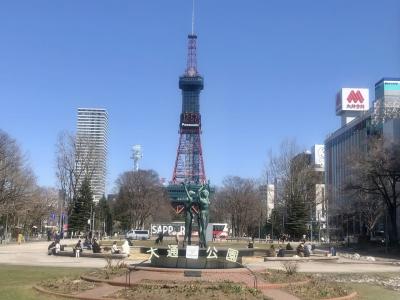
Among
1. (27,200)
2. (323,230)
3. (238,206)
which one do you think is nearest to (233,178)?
(238,206)

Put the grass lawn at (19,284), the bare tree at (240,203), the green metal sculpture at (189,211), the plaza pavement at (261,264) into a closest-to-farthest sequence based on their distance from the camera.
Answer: the grass lawn at (19,284) → the green metal sculpture at (189,211) → the plaza pavement at (261,264) → the bare tree at (240,203)

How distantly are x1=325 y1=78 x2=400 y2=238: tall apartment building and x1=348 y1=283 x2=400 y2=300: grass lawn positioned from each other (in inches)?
2409

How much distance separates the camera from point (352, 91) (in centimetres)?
14038

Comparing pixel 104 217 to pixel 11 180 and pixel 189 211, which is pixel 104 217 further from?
pixel 189 211

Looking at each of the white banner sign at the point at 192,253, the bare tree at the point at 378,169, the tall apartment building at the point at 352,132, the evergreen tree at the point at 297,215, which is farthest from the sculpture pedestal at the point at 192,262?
the evergreen tree at the point at 297,215

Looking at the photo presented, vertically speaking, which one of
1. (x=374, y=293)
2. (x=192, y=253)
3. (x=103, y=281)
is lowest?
(x=374, y=293)

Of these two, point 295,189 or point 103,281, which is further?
point 295,189

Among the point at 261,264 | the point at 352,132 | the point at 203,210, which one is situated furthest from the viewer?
the point at 352,132

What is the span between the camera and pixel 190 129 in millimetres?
187375

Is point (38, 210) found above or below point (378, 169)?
below

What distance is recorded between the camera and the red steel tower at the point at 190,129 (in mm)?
178250

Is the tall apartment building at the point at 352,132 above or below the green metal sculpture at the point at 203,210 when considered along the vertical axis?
above

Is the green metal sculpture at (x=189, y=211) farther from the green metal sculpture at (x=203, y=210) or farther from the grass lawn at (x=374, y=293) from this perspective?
the grass lawn at (x=374, y=293)

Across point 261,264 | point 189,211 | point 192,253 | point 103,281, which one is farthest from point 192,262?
point 261,264
